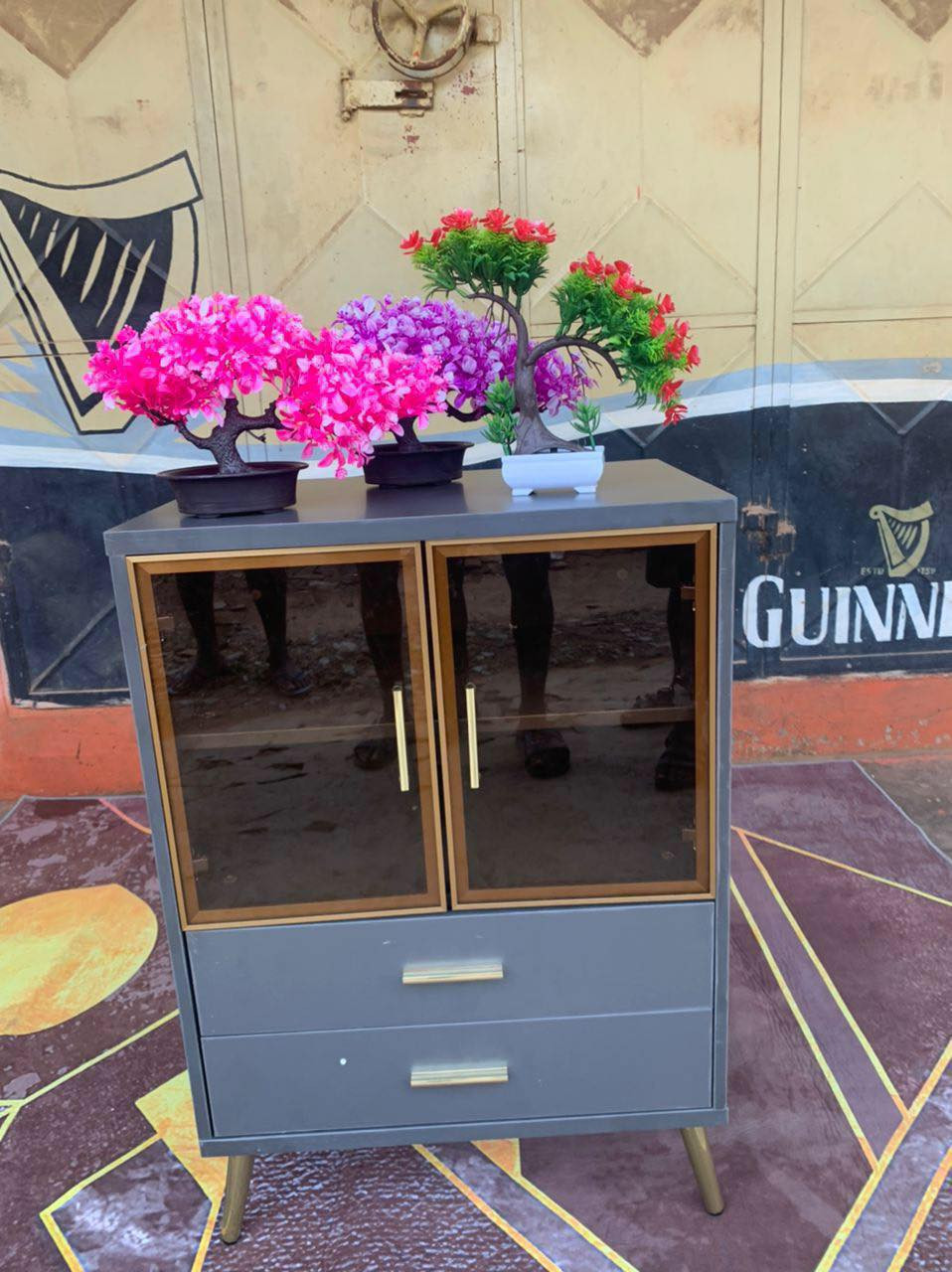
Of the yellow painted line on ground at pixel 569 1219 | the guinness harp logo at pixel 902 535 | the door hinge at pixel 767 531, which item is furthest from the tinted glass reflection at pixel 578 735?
the guinness harp logo at pixel 902 535

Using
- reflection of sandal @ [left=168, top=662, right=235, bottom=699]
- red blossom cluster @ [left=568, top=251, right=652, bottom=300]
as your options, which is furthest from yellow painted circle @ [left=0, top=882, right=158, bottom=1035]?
red blossom cluster @ [left=568, top=251, right=652, bottom=300]

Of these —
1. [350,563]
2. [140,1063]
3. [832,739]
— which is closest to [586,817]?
[350,563]

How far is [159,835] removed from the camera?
1430 mm

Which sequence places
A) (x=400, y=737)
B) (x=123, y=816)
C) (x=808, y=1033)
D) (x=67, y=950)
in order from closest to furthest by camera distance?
(x=400, y=737) → (x=808, y=1033) → (x=67, y=950) → (x=123, y=816)

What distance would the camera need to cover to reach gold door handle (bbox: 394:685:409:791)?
4.64 ft

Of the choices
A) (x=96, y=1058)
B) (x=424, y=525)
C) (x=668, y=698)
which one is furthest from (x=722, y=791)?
(x=96, y=1058)

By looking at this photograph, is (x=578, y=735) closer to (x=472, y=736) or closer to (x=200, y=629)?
(x=472, y=736)

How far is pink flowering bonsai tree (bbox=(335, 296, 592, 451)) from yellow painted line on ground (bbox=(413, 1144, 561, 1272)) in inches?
52.2

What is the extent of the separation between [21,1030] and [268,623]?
4.57 feet

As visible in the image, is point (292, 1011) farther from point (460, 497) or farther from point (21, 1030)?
point (21, 1030)

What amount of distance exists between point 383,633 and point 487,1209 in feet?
3.42

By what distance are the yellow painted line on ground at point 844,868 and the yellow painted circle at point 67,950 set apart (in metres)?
1.73

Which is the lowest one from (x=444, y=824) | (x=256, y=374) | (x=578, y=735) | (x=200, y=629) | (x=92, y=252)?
(x=444, y=824)

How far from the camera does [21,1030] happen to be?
2119 millimetres
